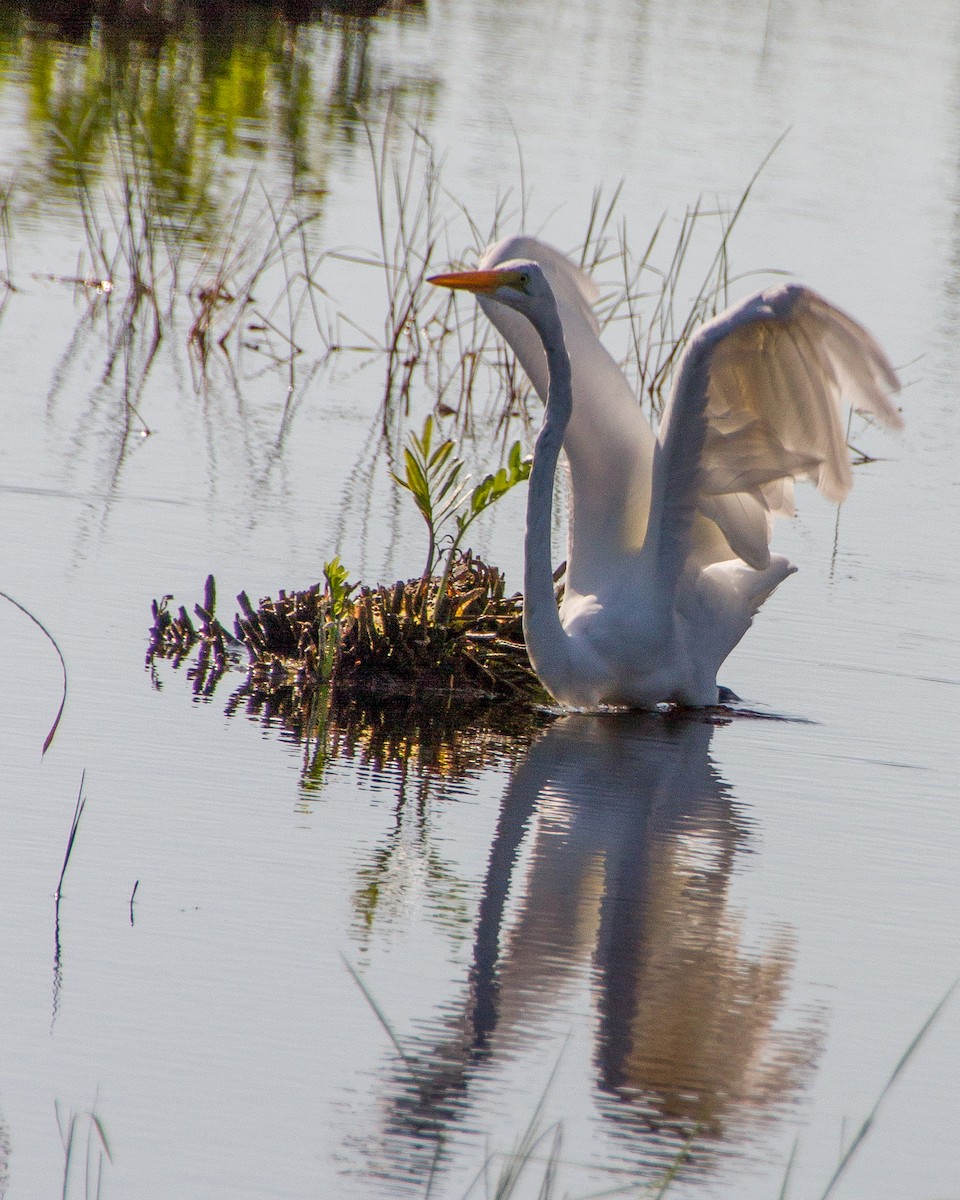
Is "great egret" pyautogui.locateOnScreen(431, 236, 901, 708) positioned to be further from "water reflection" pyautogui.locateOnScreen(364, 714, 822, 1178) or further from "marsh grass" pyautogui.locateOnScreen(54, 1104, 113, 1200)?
"marsh grass" pyautogui.locateOnScreen(54, 1104, 113, 1200)

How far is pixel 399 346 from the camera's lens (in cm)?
1115

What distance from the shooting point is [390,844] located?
4766mm

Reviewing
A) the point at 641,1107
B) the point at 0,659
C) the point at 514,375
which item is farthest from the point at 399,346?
the point at 641,1107

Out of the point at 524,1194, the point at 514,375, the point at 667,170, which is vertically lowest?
the point at 524,1194

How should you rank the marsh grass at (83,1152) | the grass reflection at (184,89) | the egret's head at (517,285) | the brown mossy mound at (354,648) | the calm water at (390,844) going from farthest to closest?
the grass reflection at (184,89), the brown mossy mound at (354,648), the egret's head at (517,285), the calm water at (390,844), the marsh grass at (83,1152)

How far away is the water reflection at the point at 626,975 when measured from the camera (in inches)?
141

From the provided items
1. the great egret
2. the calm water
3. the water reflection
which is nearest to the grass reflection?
the calm water

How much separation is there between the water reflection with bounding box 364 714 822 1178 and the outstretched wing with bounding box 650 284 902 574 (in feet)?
3.12

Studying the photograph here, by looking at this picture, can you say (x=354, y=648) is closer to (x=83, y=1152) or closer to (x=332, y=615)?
(x=332, y=615)

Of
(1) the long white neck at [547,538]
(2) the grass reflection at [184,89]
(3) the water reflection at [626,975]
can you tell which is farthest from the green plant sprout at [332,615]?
(2) the grass reflection at [184,89]

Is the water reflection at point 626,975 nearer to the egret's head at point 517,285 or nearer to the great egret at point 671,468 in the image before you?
the great egret at point 671,468

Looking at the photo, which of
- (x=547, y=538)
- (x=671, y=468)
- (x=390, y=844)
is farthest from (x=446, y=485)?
(x=390, y=844)

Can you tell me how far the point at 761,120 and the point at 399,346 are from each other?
12.1 metres

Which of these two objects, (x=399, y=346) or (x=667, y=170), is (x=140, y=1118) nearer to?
(x=399, y=346)
